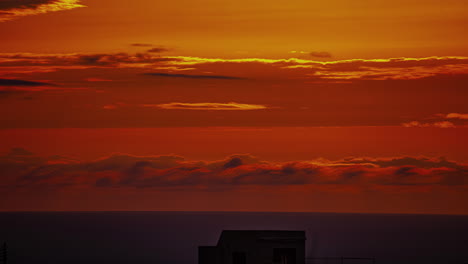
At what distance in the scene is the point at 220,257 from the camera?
8881 cm

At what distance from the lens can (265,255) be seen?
85812 millimetres

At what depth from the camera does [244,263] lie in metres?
85.9

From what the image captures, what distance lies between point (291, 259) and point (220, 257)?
6308mm

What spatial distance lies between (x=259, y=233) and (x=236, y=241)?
6.17ft

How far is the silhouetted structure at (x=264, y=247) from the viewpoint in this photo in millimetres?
85812

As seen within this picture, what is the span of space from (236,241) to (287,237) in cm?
394

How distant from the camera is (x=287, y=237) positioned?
283ft

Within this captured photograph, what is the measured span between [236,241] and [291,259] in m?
4.48

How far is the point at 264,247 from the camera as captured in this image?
8594 cm

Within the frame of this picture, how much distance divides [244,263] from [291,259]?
360 cm

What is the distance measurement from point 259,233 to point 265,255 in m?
1.81

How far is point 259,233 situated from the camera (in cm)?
8650

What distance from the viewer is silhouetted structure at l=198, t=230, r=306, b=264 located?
8581cm

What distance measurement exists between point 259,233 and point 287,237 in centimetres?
217
